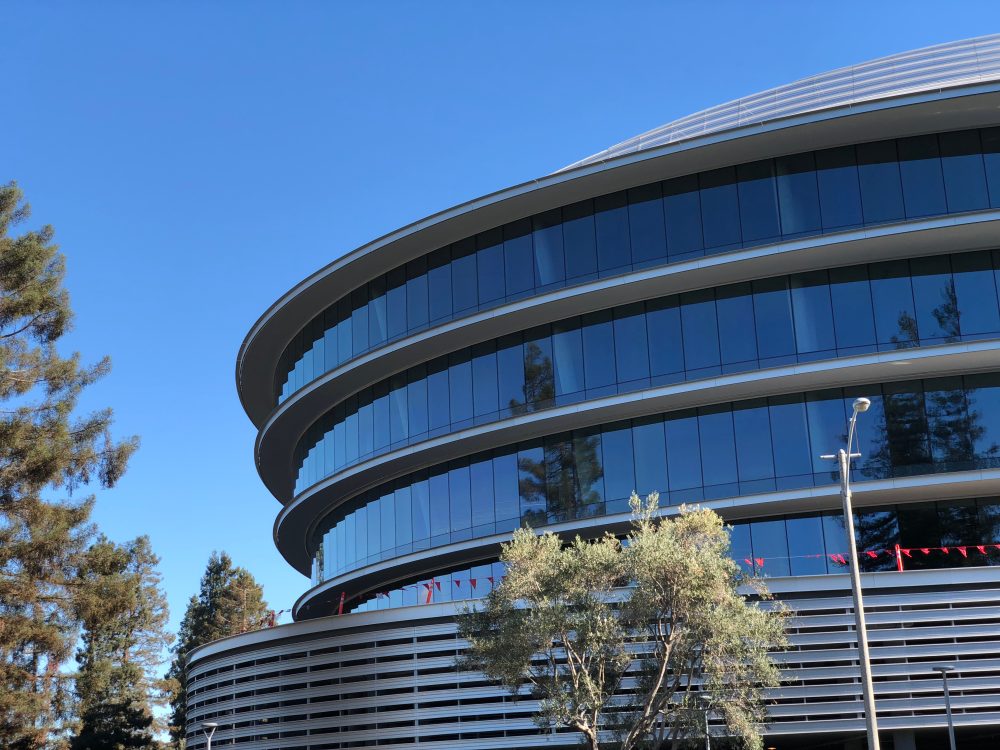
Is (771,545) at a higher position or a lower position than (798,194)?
lower

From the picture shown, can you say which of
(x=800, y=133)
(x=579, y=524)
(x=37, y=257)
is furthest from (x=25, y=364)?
(x=800, y=133)

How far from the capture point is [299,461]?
47188mm

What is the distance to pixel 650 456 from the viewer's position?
3428 centimetres

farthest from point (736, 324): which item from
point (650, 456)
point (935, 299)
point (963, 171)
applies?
point (963, 171)

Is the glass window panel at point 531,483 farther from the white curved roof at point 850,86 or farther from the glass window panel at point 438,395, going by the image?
the white curved roof at point 850,86

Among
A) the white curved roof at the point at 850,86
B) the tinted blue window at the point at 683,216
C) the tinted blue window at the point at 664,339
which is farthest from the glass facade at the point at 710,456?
the white curved roof at the point at 850,86

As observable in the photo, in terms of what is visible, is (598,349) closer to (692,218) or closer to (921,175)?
(692,218)

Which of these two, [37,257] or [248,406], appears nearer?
[37,257]

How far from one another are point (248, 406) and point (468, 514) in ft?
61.5

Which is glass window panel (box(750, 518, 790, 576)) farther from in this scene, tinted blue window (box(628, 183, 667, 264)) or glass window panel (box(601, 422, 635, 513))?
tinted blue window (box(628, 183, 667, 264))

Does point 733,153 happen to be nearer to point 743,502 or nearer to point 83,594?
point 743,502

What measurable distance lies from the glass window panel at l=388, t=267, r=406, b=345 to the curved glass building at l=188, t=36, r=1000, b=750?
14cm

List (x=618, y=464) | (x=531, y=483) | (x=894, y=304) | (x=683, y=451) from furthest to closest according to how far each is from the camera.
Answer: (x=531, y=483) < (x=618, y=464) < (x=683, y=451) < (x=894, y=304)

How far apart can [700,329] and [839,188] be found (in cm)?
625
